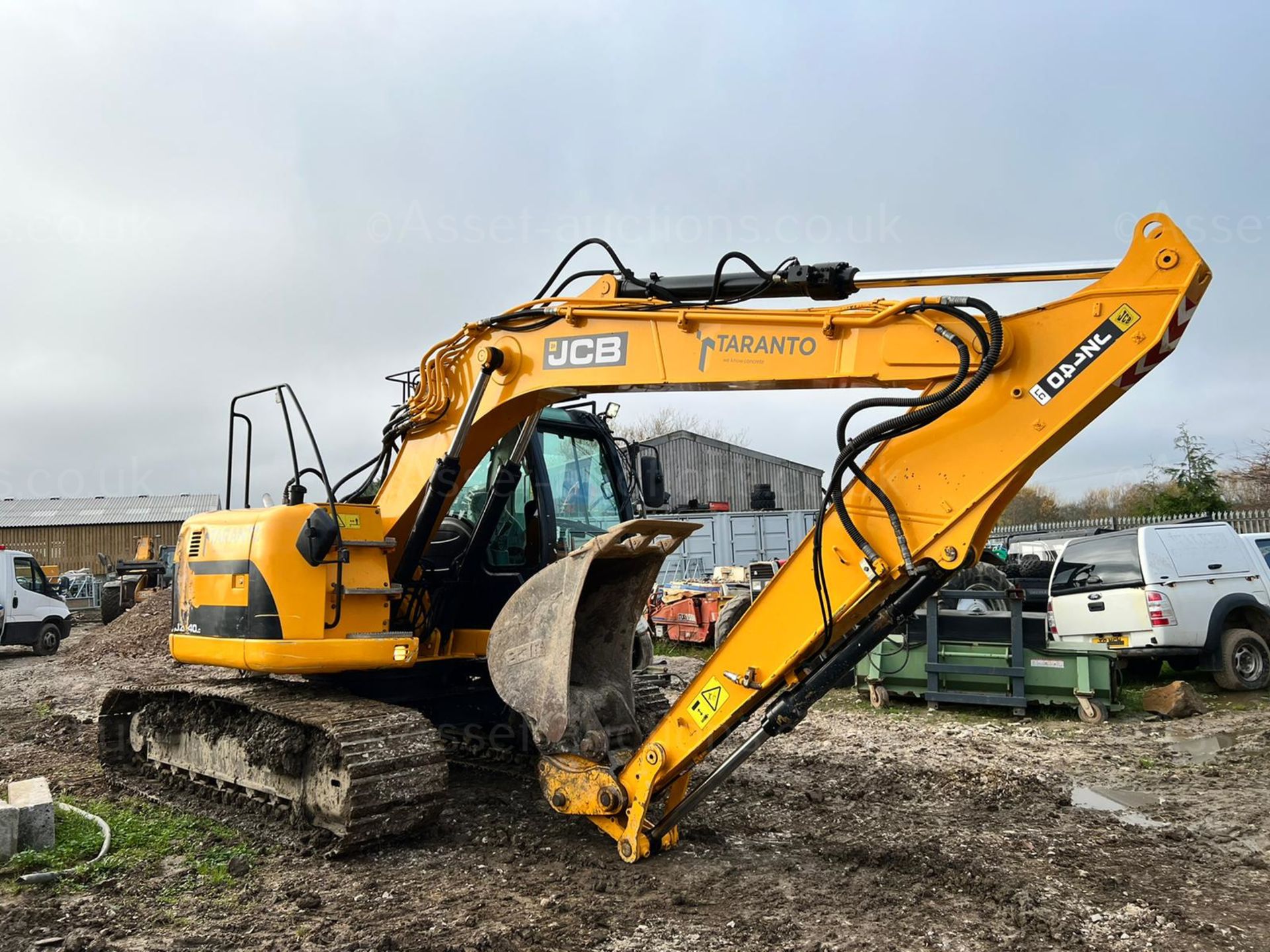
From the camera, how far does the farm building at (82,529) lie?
155 ft

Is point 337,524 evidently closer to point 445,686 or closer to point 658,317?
point 445,686

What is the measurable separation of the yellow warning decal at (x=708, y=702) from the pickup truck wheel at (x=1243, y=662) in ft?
25.3

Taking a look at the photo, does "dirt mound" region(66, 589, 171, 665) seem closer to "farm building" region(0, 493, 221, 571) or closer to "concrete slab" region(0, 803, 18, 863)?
"concrete slab" region(0, 803, 18, 863)

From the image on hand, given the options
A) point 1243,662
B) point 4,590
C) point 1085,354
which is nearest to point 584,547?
point 1085,354

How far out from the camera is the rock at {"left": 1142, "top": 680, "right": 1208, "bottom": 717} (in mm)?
8953

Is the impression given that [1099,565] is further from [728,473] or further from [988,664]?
[728,473]

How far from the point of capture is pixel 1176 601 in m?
9.85

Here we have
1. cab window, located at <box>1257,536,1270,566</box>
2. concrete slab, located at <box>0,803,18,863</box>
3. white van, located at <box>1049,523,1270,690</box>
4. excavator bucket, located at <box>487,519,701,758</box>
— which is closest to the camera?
excavator bucket, located at <box>487,519,701,758</box>

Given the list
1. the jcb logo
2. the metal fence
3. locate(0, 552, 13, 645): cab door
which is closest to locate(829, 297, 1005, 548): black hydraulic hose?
the jcb logo

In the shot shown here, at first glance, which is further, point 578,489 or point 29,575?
point 29,575

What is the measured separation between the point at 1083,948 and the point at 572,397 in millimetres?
3389

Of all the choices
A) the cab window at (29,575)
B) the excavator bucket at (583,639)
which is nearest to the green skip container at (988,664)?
the excavator bucket at (583,639)

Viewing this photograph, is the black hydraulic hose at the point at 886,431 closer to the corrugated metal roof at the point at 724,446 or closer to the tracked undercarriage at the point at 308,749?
the tracked undercarriage at the point at 308,749

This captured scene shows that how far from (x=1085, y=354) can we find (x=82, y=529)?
5287 centimetres
